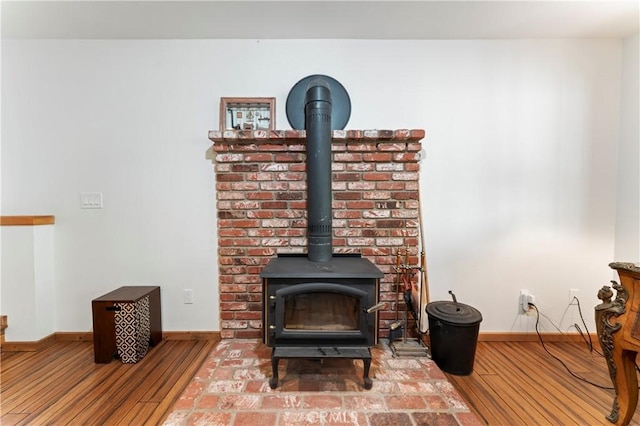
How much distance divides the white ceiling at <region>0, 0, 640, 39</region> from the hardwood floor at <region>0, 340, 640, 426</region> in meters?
2.35

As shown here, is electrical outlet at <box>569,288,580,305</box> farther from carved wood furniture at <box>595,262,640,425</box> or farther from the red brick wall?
the red brick wall

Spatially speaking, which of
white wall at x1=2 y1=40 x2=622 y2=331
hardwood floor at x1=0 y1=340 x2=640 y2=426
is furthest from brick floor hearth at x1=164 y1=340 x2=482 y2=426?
white wall at x1=2 y1=40 x2=622 y2=331

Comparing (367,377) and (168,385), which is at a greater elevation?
(367,377)

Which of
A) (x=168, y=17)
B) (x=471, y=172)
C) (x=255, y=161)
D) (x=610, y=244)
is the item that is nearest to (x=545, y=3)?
(x=471, y=172)

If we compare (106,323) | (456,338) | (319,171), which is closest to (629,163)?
(456,338)

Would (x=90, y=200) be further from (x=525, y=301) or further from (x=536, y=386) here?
(x=525, y=301)

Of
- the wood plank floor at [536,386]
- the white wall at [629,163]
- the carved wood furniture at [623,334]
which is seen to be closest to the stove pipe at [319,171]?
the wood plank floor at [536,386]

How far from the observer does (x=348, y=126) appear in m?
2.13

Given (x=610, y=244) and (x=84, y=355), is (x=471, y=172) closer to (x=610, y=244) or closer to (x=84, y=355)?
(x=610, y=244)

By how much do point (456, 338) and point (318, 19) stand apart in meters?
2.30

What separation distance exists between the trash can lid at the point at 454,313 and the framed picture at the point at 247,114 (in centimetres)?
175

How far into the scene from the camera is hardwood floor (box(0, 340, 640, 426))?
1.42 m

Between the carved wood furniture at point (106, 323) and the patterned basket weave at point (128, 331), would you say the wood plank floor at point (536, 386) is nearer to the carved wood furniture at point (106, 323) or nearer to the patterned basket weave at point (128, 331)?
the patterned basket weave at point (128, 331)

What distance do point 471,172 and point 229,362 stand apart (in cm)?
222
